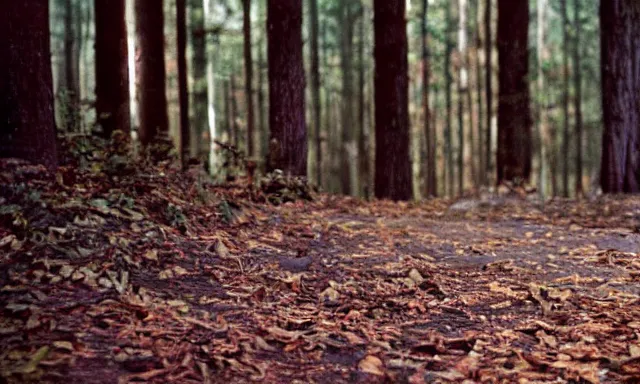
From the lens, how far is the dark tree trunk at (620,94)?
10500mm

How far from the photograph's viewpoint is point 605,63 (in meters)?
10.7

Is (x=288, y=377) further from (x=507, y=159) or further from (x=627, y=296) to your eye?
(x=507, y=159)

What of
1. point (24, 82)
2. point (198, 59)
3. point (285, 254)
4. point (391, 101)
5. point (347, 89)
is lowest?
point (285, 254)

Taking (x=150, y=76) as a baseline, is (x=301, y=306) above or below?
below

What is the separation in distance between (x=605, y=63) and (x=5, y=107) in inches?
360

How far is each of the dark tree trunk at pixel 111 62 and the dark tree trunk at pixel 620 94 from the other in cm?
752

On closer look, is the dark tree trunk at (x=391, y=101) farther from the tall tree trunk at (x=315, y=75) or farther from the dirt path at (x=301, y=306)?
the tall tree trunk at (x=315, y=75)

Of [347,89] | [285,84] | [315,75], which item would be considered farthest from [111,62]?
[347,89]

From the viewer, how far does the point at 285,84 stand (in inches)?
360

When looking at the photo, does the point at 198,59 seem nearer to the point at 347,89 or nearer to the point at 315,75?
the point at 315,75

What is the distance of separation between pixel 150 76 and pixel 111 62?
1534 millimetres

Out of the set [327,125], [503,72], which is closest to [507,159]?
[503,72]

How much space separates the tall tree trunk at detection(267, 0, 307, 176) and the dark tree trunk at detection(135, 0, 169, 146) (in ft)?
8.37

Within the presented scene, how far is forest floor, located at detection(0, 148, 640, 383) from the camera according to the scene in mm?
3020
